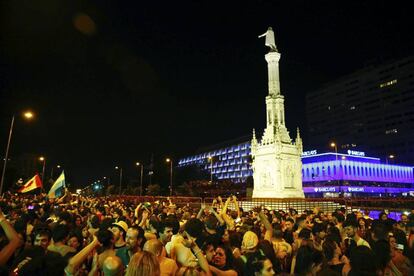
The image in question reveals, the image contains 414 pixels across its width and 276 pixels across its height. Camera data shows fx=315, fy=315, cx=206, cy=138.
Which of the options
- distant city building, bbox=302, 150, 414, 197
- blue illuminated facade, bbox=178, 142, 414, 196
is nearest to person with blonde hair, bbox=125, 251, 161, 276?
blue illuminated facade, bbox=178, 142, 414, 196

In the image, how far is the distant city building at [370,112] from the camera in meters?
112

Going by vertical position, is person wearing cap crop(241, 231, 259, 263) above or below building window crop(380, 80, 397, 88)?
below

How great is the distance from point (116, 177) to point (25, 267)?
4986 inches

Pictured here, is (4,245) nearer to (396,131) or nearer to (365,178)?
(365,178)

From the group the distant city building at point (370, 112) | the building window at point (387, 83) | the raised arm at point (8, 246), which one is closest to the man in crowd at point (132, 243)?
the raised arm at point (8, 246)

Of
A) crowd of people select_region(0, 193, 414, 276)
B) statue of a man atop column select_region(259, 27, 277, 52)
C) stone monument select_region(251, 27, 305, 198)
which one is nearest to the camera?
crowd of people select_region(0, 193, 414, 276)

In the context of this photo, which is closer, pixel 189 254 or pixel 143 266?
pixel 143 266

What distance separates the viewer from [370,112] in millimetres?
122562

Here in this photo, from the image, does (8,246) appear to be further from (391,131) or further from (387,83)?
(387,83)

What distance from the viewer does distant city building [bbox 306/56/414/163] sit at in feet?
366

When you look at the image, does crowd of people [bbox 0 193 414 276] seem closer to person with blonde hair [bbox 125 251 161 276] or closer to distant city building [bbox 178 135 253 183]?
person with blonde hair [bbox 125 251 161 276]

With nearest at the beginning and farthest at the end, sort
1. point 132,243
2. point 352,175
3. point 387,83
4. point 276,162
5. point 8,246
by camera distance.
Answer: point 8,246
point 132,243
point 276,162
point 352,175
point 387,83

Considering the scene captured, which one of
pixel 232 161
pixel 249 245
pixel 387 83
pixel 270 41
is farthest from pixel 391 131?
pixel 249 245

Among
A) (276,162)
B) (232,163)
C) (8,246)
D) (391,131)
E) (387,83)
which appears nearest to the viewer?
(8,246)
